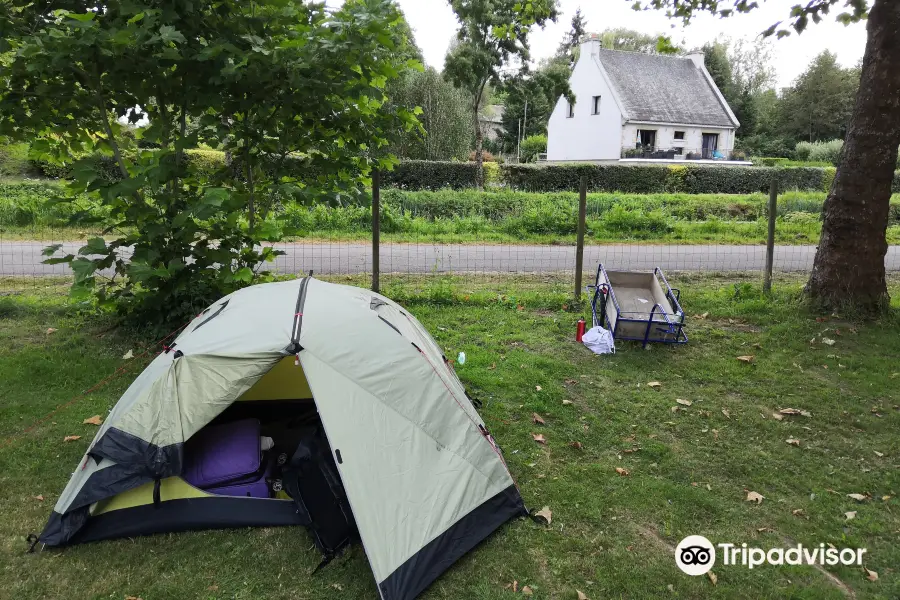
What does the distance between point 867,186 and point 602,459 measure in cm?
496

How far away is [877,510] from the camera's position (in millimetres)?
3805

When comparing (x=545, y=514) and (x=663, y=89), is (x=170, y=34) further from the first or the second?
(x=663, y=89)

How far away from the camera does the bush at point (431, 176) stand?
2044 centimetres

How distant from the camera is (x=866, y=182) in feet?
22.5

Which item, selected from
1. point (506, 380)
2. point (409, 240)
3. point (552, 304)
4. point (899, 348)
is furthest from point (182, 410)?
point (409, 240)

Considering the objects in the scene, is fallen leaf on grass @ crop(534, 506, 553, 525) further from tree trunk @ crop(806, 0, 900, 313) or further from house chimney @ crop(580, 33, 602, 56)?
house chimney @ crop(580, 33, 602, 56)

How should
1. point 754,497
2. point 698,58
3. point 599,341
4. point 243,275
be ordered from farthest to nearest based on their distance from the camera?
1. point 698,58
2. point 599,341
3. point 243,275
4. point 754,497

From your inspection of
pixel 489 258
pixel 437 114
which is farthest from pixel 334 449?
pixel 437 114

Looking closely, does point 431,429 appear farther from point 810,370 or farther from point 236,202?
point 810,370

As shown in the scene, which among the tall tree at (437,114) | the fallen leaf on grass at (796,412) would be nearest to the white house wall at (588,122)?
the tall tree at (437,114)

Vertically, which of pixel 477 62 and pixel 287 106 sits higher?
pixel 477 62

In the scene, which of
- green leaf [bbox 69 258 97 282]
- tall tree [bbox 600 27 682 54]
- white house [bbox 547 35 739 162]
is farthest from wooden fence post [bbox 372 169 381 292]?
tall tree [bbox 600 27 682 54]

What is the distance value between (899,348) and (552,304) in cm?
375

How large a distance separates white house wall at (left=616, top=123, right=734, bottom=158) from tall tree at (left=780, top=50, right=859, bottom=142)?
35.7 ft
